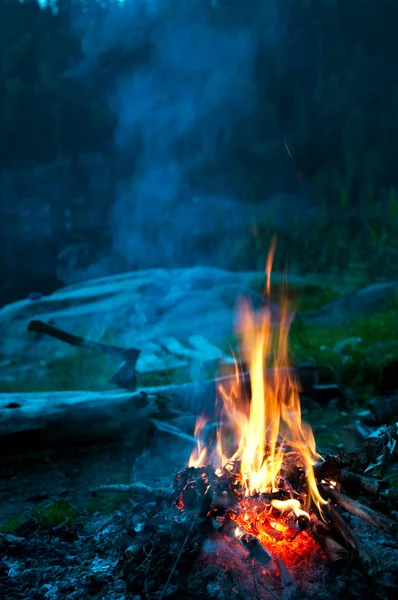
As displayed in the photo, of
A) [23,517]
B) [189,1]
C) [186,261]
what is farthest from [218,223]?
[23,517]

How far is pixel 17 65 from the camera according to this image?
35.9ft

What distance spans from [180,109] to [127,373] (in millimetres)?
7320

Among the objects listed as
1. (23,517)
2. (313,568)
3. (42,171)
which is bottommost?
(23,517)

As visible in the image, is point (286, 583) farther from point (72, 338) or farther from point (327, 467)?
point (72, 338)

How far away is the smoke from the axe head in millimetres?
5701

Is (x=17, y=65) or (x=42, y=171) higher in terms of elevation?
(x=17, y=65)

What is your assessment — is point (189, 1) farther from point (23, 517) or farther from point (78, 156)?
point (23, 517)

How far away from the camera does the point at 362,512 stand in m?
2.50

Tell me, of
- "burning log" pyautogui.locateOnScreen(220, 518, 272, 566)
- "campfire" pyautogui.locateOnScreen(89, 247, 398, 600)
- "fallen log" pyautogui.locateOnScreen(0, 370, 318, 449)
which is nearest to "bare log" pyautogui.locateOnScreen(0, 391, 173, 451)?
"fallen log" pyautogui.locateOnScreen(0, 370, 318, 449)

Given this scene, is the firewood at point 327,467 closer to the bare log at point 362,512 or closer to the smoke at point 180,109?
the bare log at point 362,512

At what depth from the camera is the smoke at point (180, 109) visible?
11.0 m

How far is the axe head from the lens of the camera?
5355mm

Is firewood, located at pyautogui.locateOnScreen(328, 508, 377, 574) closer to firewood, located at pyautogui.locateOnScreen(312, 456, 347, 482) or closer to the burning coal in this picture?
the burning coal

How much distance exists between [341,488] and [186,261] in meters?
8.10
